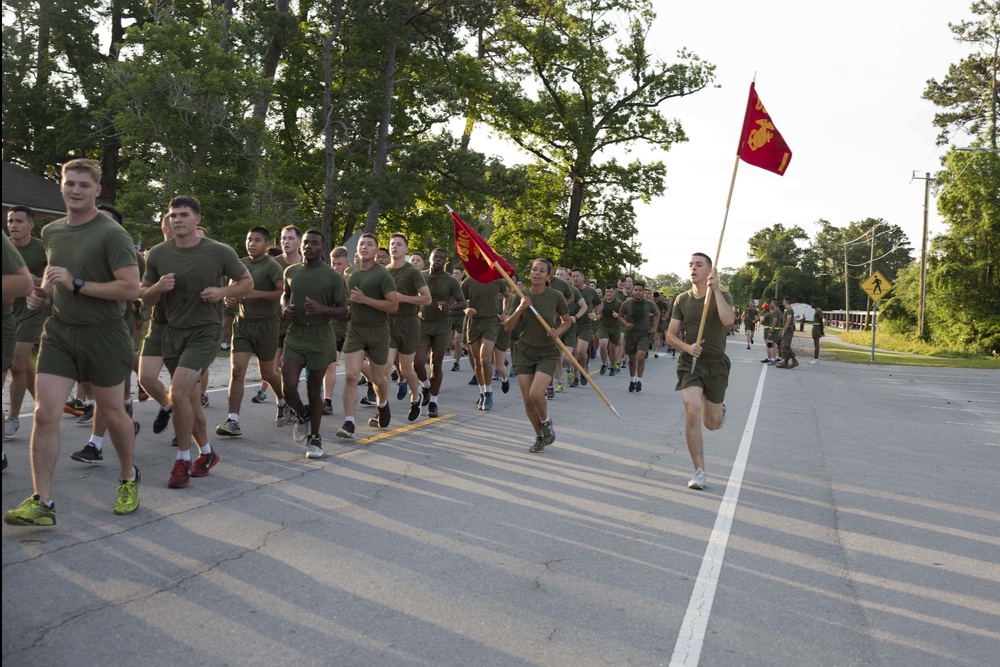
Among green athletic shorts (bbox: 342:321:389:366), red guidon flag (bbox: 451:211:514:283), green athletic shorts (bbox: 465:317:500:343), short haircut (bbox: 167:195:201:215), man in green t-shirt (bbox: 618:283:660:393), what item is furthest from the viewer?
man in green t-shirt (bbox: 618:283:660:393)

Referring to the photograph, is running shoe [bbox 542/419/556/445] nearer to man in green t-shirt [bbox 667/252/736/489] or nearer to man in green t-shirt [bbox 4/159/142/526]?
man in green t-shirt [bbox 667/252/736/489]

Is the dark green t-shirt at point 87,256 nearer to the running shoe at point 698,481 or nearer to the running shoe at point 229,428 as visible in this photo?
the running shoe at point 229,428

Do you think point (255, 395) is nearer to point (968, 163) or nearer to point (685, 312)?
point (685, 312)

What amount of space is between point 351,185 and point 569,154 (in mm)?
12781

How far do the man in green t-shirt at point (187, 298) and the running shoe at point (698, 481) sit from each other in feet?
12.5

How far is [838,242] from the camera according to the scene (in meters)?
147

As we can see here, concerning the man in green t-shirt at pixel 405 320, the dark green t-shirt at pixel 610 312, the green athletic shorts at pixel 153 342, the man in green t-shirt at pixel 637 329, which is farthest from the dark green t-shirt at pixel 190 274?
the dark green t-shirt at pixel 610 312

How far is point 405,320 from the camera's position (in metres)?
10.6

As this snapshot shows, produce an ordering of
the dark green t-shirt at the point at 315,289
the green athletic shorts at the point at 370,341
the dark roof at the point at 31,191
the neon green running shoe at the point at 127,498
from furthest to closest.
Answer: the dark roof at the point at 31,191, the green athletic shorts at the point at 370,341, the dark green t-shirt at the point at 315,289, the neon green running shoe at the point at 127,498

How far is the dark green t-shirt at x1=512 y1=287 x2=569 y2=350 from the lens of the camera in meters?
9.12

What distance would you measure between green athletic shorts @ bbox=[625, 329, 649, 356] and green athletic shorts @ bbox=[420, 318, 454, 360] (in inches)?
232

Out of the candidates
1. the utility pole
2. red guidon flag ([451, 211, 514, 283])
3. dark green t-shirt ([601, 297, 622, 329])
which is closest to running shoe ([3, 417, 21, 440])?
red guidon flag ([451, 211, 514, 283])

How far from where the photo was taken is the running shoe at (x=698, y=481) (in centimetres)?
742

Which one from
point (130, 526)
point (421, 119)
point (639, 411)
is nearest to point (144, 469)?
point (130, 526)
